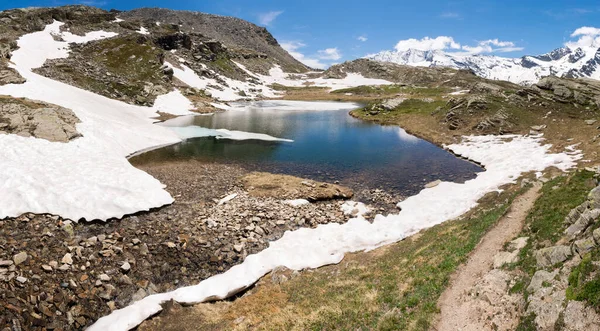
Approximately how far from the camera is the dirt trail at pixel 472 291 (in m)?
12.0

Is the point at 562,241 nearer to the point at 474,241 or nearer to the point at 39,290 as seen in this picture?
the point at 474,241

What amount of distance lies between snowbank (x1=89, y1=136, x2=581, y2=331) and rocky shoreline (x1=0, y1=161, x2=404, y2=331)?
1.38 metres

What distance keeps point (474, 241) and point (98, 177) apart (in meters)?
32.1

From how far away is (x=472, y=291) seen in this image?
13.8 meters

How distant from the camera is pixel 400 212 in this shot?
98.8ft

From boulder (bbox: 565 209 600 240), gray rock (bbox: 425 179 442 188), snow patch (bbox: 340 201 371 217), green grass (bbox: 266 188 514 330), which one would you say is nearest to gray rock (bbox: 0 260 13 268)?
green grass (bbox: 266 188 514 330)

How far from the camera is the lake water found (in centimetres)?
4112

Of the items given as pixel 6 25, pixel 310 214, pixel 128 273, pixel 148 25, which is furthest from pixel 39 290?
pixel 148 25

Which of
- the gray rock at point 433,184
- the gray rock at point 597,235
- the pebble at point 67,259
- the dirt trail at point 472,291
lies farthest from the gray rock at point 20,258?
the gray rock at point 433,184

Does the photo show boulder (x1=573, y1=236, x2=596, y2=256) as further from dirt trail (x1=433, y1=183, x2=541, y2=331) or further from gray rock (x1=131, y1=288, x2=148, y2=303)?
gray rock (x1=131, y1=288, x2=148, y2=303)

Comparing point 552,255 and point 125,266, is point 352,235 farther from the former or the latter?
point 125,266

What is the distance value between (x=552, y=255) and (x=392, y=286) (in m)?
7.15

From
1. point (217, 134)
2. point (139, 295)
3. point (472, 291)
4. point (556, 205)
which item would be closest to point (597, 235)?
point (472, 291)

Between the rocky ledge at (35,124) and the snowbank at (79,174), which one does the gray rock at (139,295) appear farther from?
the rocky ledge at (35,124)
